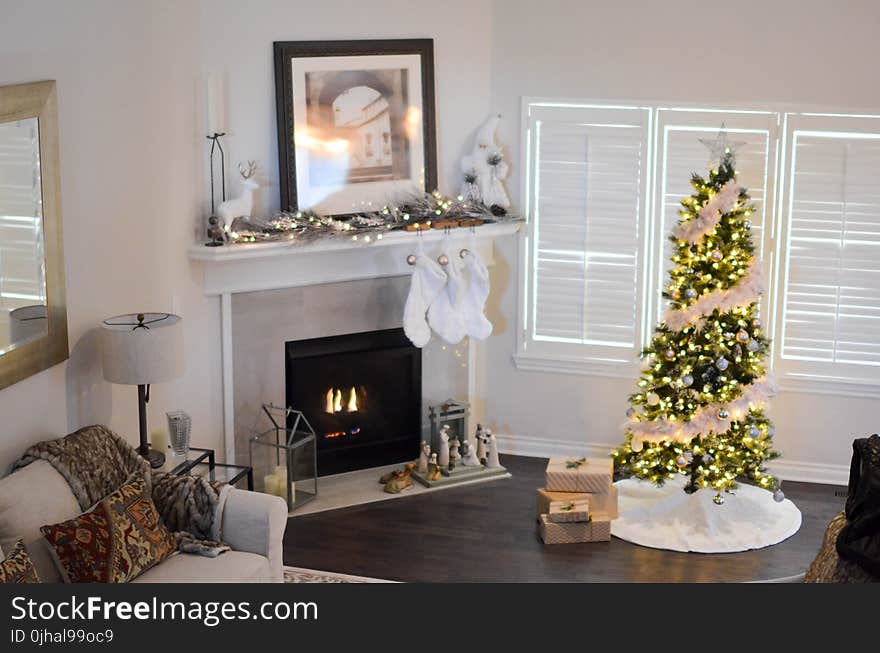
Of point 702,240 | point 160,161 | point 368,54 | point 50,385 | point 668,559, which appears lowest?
point 668,559

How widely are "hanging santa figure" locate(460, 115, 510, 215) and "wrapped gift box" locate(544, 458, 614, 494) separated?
165cm

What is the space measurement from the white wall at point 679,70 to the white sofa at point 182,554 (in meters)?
2.80

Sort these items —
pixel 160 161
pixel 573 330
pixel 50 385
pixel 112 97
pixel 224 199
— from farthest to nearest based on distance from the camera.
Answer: pixel 573 330 < pixel 224 199 < pixel 160 161 < pixel 112 97 < pixel 50 385

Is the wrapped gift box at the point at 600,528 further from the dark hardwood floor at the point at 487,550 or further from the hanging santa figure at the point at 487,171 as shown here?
the hanging santa figure at the point at 487,171

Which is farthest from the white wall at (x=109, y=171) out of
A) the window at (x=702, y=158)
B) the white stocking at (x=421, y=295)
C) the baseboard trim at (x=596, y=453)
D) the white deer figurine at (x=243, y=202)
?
the window at (x=702, y=158)

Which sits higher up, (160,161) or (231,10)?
(231,10)

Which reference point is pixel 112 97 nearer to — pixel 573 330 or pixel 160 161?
pixel 160 161

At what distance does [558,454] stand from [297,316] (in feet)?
6.18

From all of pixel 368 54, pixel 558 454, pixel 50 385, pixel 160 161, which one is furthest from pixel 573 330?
pixel 50 385

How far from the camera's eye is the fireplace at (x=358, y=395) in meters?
6.93

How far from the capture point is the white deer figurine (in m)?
6.25

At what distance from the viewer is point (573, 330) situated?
24.0 feet

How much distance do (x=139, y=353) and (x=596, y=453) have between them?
10.5 feet

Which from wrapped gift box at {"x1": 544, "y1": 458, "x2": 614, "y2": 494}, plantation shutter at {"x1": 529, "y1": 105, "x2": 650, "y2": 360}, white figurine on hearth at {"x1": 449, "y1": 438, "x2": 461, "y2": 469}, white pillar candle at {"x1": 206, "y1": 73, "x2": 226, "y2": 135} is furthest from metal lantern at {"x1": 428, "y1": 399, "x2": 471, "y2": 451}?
white pillar candle at {"x1": 206, "y1": 73, "x2": 226, "y2": 135}
